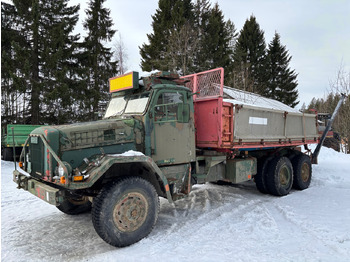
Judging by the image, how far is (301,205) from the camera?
6.10 meters

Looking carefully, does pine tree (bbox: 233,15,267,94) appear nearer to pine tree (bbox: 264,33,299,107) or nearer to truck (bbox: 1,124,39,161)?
pine tree (bbox: 264,33,299,107)

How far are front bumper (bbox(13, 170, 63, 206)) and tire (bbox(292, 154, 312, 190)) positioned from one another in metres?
6.96

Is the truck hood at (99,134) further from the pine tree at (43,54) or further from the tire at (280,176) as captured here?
the pine tree at (43,54)

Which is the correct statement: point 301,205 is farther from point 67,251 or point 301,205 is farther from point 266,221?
point 67,251

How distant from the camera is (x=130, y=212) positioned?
13.6ft

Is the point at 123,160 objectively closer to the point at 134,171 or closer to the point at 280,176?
the point at 134,171

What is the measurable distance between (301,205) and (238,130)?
2.41m

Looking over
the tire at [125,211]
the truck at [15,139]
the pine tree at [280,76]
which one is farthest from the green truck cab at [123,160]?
the pine tree at [280,76]

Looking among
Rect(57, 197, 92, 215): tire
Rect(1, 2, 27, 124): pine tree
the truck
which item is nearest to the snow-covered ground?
Rect(57, 197, 92, 215): tire

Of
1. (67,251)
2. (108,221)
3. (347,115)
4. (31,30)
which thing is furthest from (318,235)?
(31,30)

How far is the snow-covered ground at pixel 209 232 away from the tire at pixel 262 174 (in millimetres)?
341

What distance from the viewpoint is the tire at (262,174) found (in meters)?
7.33

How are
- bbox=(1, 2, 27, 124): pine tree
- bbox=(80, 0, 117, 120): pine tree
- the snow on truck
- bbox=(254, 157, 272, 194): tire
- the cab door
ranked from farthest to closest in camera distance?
bbox=(80, 0, 117, 120): pine tree → bbox=(1, 2, 27, 124): pine tree → bbox=(254, 157, 272, 194): tire → the cab door → the snow on truck

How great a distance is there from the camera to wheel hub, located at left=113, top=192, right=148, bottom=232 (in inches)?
158
